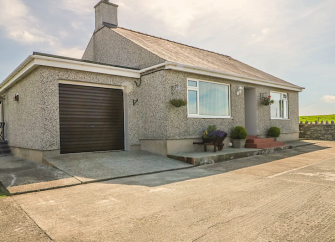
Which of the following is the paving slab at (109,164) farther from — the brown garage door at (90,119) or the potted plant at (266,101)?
the potted plant at (266,101)

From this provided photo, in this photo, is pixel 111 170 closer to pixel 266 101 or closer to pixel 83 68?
pixel 83 68

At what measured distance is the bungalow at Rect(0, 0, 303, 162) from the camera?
24.3 feet

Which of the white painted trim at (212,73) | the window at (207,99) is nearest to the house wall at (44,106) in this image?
the white painted trim at (212,73)

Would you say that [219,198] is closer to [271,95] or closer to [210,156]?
[210,156]

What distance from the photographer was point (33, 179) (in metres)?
5.34

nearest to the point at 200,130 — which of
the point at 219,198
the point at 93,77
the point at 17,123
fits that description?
the point at 93,77

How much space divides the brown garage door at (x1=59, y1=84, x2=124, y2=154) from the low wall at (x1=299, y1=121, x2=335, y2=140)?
12609 mm

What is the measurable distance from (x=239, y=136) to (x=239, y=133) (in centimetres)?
12

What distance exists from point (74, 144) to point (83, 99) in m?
1.47

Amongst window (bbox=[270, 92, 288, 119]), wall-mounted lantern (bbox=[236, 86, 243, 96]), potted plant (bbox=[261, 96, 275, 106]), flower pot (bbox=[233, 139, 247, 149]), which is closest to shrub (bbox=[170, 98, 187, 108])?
flower pot (bbox=[233, 139, 247, 149])

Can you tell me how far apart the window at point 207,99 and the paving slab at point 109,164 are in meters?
2.36

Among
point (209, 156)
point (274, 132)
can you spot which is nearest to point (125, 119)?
point (209, 156)

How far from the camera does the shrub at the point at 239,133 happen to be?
9.94 metres

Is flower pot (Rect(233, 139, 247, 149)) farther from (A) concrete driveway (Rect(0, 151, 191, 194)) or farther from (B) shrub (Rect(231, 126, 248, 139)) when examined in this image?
(A) concrete driveway (Rect(0, 151, 191, 194))
